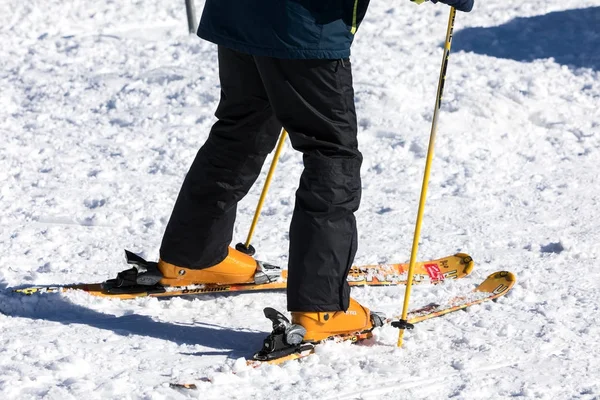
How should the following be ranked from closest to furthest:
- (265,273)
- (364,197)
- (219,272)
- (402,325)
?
(402,325), (219,272), (265,273), (364,197)

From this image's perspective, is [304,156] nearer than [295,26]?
No

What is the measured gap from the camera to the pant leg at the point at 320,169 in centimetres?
299

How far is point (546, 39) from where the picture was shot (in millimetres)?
8234

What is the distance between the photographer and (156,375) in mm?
2988

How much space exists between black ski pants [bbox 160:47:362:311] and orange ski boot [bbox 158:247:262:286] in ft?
1.18

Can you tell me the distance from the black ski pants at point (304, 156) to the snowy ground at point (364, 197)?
332 millimetres

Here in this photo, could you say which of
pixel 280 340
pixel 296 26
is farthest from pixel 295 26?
pixel 280 340

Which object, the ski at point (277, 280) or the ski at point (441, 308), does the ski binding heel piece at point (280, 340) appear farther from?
the ski at point (277, 280)

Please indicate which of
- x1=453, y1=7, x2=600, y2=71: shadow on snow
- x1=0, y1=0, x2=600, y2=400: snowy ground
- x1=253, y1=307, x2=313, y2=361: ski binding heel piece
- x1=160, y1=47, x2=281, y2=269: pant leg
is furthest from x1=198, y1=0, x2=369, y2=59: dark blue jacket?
x1=453, y1=7, x2=600, y2=71: shadow on snow

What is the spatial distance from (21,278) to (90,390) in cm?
124

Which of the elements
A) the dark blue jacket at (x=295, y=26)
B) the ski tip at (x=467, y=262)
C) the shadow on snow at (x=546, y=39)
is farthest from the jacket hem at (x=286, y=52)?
the shadow on snow at (x=546, y=39)

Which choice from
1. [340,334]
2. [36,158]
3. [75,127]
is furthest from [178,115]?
[340,334]

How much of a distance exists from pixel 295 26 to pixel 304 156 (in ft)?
1.55

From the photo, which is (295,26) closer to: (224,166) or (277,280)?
(224,166)
